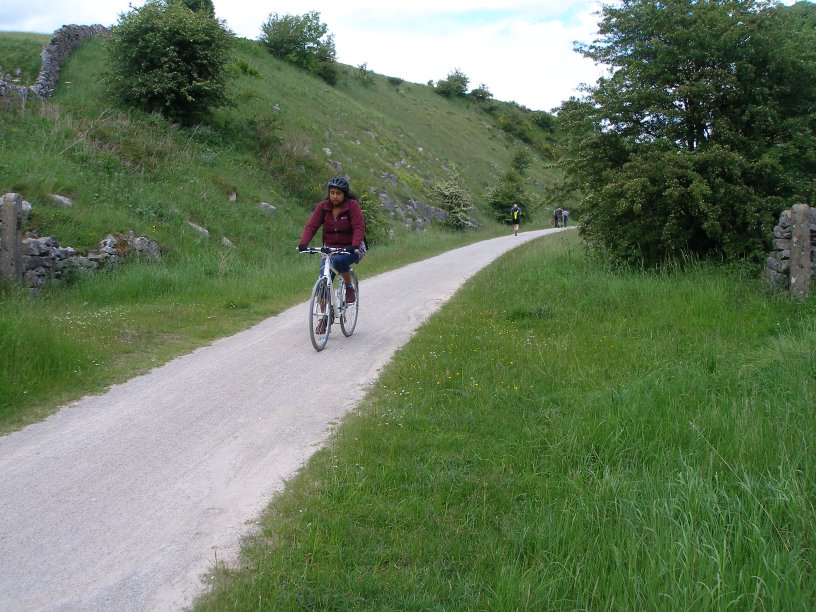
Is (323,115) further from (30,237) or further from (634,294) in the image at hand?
(634,294)

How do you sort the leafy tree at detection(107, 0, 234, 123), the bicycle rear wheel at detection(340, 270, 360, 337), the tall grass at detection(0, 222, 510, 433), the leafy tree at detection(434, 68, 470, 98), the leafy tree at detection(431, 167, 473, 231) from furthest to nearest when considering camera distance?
the leafy tree at detection(434, 68, 470, 98) → the leafy tree at detection(431, 167, 473, 231) → the leafy tree at detection(107, 0, 234, 123) → the bicycle rear wheel at detection(340, 270, 360, 337) → the tall grass at detection(0, 222, 510, 433)

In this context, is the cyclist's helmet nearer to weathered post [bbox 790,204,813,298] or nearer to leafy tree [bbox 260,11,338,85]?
weathered post [bbox 790,204,813,298]

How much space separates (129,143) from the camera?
18.3 meters

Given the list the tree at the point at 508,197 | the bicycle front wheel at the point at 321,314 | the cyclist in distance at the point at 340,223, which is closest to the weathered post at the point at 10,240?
the cyclist in distance at the point at 340,223

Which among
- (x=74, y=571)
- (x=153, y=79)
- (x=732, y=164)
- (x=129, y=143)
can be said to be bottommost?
(x=74, y=571)

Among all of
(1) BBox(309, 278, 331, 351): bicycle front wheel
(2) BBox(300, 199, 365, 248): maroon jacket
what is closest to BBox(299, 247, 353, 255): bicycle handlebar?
(2) BBox(300, 199, 365, 248): maroon jacket

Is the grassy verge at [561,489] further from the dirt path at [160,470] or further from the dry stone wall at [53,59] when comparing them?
the dry stone wall at [53,59]

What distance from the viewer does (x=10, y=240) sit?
10375 millimetres

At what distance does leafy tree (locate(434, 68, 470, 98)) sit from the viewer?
76025 millimetres

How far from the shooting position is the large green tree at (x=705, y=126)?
11641 millimetres

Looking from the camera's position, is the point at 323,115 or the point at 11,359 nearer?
the point at 11,359

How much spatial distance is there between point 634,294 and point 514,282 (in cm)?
312

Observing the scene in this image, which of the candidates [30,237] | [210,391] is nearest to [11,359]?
[210,391]

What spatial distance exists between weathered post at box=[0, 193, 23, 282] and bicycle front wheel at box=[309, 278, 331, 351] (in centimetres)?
552
